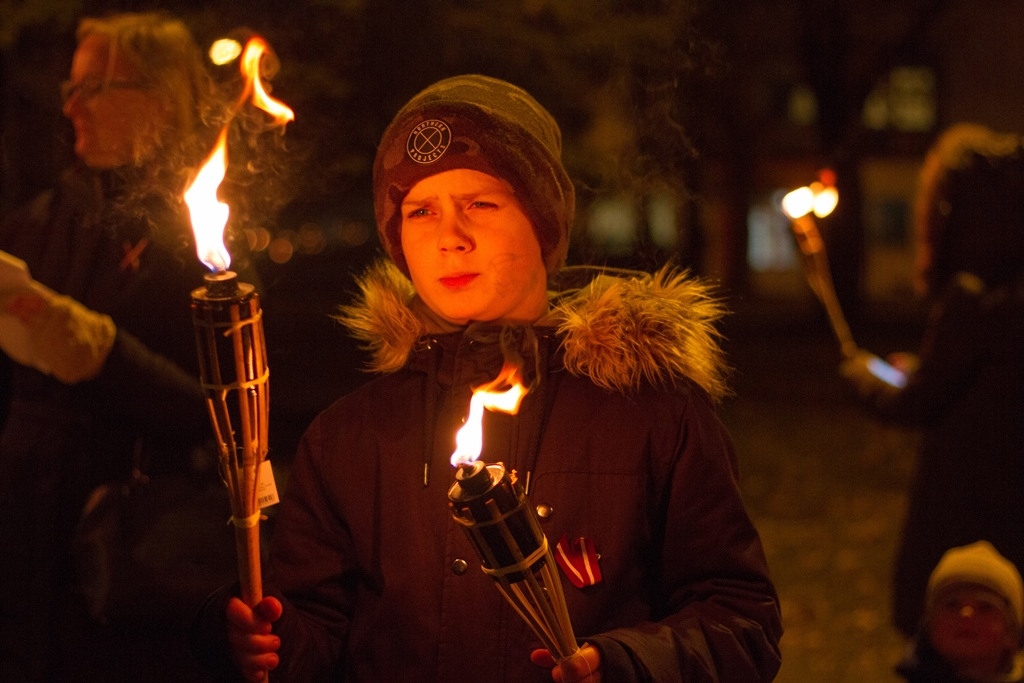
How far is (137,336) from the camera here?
3139 mm

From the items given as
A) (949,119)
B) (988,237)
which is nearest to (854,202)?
(988,237)

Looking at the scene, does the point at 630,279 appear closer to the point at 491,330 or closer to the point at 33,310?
the point at 491,330

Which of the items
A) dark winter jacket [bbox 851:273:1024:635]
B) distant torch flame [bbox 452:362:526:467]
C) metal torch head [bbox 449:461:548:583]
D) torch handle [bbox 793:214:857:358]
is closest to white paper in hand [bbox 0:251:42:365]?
distant torch flame [bbox 452:362:526:467]

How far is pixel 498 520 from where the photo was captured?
188 centimetres

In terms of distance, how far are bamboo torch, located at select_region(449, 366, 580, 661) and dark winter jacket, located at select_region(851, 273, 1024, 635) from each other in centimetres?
304

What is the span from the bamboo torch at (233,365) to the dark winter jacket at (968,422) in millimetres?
3228

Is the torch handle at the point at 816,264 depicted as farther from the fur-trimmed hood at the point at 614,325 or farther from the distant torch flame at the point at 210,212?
the distant torch flame at the point at 210,212

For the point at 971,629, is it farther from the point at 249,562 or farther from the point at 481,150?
the point at 249,562

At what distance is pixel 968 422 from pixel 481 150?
2876 mm

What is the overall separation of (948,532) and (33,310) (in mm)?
3507

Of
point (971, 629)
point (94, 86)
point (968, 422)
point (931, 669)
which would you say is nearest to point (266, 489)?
point (94, 86)

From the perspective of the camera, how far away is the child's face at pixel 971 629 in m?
3.85

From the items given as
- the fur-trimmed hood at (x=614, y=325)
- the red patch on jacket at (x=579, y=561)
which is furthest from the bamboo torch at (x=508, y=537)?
the fur-trimmed hood at (x=614, y=325)

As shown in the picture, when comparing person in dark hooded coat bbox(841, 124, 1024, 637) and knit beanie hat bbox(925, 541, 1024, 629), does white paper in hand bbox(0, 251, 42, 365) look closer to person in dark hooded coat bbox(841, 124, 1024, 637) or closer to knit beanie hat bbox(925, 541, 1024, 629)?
knit beanie hat bbox(925, 541, 1024, 629)
